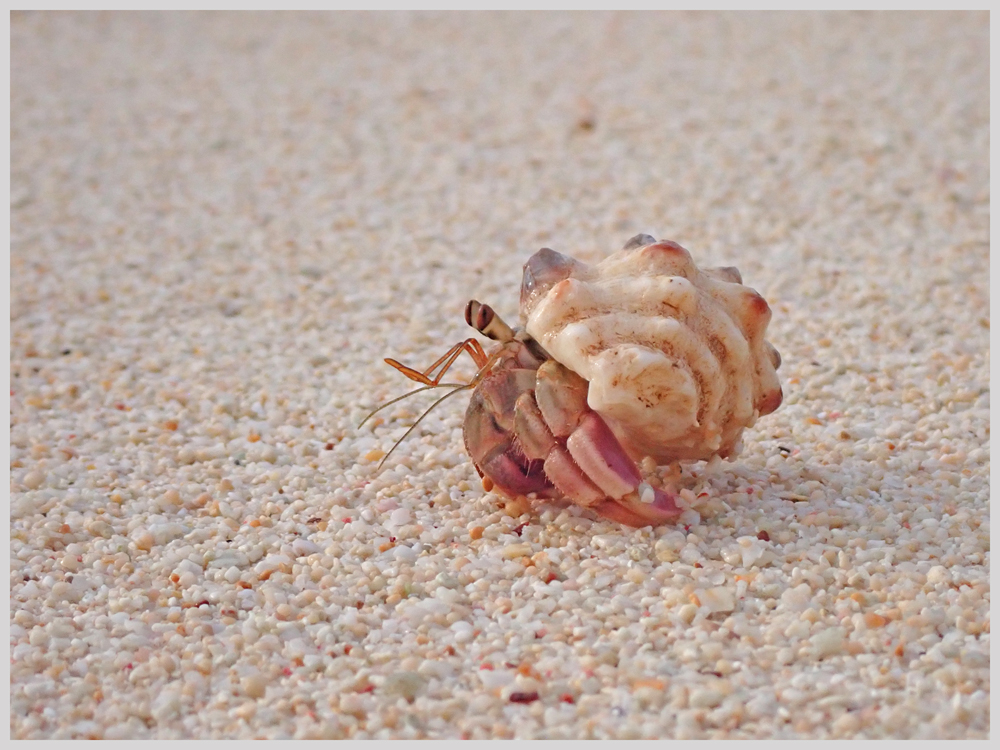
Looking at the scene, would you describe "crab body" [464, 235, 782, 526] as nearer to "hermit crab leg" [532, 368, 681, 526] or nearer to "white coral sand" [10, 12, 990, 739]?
"hermit crab leg" [532, 368, 681, 526]

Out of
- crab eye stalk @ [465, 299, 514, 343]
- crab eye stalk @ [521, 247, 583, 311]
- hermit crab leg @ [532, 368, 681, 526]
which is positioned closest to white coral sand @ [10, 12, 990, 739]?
hermit crab leg @ [532, 368, 681, 526]

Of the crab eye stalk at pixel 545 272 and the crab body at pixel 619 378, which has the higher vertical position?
the crab eye stalk at pixel 545 272

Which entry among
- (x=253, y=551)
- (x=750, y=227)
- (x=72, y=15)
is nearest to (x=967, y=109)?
(x=750, y=227)

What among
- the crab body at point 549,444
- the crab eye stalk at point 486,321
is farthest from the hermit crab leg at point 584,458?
the crab eye stalk at point 486,321

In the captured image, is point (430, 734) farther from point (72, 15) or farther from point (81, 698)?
point (72, 15)

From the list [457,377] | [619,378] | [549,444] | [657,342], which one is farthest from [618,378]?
[457,377]

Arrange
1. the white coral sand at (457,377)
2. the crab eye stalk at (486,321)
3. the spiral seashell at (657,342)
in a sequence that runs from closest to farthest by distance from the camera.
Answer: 1. the white coral sand at (457,377)
2. the spiral seashell at (657,342)
3. the crab eye stalk at (486,321)

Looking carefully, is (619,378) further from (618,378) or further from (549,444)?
(549,444)

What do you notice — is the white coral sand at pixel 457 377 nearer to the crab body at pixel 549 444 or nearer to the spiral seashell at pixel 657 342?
the crab body at pixel 549 444
